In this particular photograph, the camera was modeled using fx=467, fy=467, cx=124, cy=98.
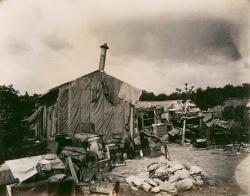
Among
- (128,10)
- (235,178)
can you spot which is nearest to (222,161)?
(235,178)

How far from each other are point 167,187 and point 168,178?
0.26 ft

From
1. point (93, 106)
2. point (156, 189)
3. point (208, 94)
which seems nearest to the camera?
point (156, 189)

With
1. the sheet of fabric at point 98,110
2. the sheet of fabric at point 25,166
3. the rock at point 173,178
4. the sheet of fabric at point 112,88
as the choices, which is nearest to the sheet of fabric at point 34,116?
the sheet of fabric at point 25,166

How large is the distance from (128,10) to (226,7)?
75 centimetres

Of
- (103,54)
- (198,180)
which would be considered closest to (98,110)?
(103,54)

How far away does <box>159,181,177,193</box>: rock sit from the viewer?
3.43m

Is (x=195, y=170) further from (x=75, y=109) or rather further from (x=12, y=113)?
(x=12, y=113)

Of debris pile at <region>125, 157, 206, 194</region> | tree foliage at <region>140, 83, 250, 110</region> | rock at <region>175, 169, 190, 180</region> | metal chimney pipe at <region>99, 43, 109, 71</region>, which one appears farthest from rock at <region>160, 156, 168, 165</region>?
metal chimney pipe at <region>99, 43, 109, 71</region>

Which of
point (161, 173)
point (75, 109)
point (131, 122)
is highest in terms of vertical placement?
point (75, 109)

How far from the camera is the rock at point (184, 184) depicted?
345 cm

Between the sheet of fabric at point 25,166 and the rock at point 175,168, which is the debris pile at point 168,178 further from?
the sheet of fabric at point 25,166

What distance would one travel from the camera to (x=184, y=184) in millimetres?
3457

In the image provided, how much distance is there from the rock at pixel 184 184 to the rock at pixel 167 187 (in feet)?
0.12

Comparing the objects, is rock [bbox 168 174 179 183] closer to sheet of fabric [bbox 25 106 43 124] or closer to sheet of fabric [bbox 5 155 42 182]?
sheet of fabric [bbox 5 155 42 182]
